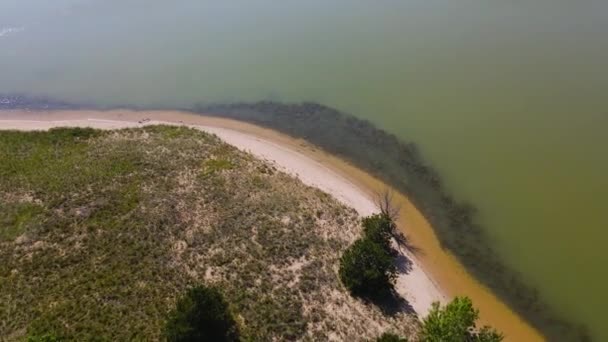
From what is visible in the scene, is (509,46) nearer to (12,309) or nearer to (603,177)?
(603,177)

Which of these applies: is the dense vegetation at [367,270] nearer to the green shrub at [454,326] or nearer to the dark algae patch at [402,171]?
the green shrub at [454,326]

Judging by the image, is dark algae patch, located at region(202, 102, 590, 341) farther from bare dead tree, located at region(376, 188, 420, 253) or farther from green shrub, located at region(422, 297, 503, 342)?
green shrub, located at region(422, 297, 503, 342)

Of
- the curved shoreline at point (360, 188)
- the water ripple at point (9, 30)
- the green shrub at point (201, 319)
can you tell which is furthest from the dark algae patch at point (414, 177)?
the water ripple at point (9, 30)

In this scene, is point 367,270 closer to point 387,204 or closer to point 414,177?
point 387,204

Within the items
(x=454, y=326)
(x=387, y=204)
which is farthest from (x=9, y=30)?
(x=454, y=326)

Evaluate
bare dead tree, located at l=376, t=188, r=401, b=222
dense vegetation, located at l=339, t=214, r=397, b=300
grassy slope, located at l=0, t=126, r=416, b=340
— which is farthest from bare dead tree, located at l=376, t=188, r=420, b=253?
dense vegetation, located at l=339, t=214, r=397, b=300

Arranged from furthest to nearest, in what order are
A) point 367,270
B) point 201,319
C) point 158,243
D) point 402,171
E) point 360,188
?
1. point 402,171
2. point 360,188
3. point 158,243
4. point 367,270
5. point 201,319

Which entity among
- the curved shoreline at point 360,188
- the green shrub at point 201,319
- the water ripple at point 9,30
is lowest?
the green shrub at point 201,319
